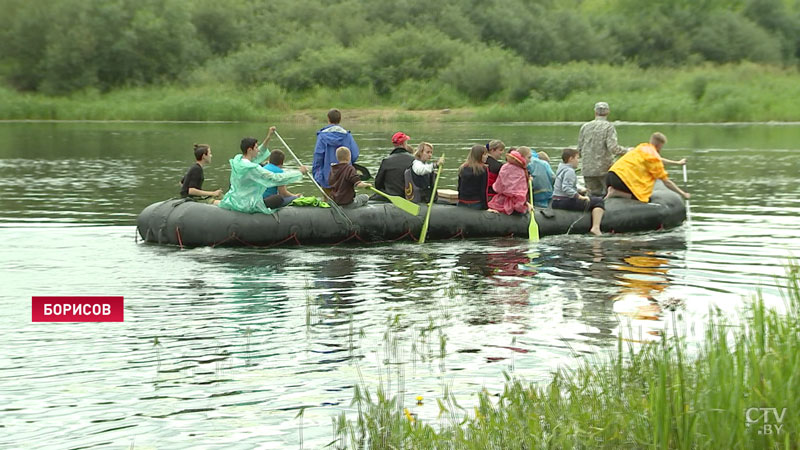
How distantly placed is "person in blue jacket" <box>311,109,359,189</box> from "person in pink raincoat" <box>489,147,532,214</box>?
205 centimetres

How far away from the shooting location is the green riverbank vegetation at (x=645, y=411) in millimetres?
5293

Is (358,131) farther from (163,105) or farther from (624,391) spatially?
(624,391)

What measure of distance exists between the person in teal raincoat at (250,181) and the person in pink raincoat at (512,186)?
2.58 meters

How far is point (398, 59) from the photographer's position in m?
56.2

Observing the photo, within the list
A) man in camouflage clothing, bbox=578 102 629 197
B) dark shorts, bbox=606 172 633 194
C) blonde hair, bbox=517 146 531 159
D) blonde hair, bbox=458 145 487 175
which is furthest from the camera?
man in camouflage clothing, bbox=578 102 629 197

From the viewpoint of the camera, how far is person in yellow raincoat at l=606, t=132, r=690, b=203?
15.2 meters

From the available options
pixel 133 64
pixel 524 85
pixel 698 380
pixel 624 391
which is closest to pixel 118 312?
pixel 624 391

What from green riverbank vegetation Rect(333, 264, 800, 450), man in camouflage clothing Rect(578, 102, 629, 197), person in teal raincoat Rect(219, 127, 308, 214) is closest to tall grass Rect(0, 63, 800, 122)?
man in camouflage clothing Rect(578, 102, 629, 197)

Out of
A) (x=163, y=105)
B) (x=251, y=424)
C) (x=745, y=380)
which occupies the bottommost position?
(x=251, y=424)

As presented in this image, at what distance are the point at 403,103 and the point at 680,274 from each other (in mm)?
41774

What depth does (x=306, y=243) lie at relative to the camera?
544 inches

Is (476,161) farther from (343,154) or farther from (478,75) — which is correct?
(478,75)

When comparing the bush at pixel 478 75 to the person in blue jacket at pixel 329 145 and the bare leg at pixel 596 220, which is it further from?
the bare leg at pixel 596 220

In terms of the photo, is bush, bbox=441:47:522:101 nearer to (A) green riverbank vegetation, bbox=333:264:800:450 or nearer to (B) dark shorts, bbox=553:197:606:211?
(B) dark shorts, bbox=553:197:606:211
